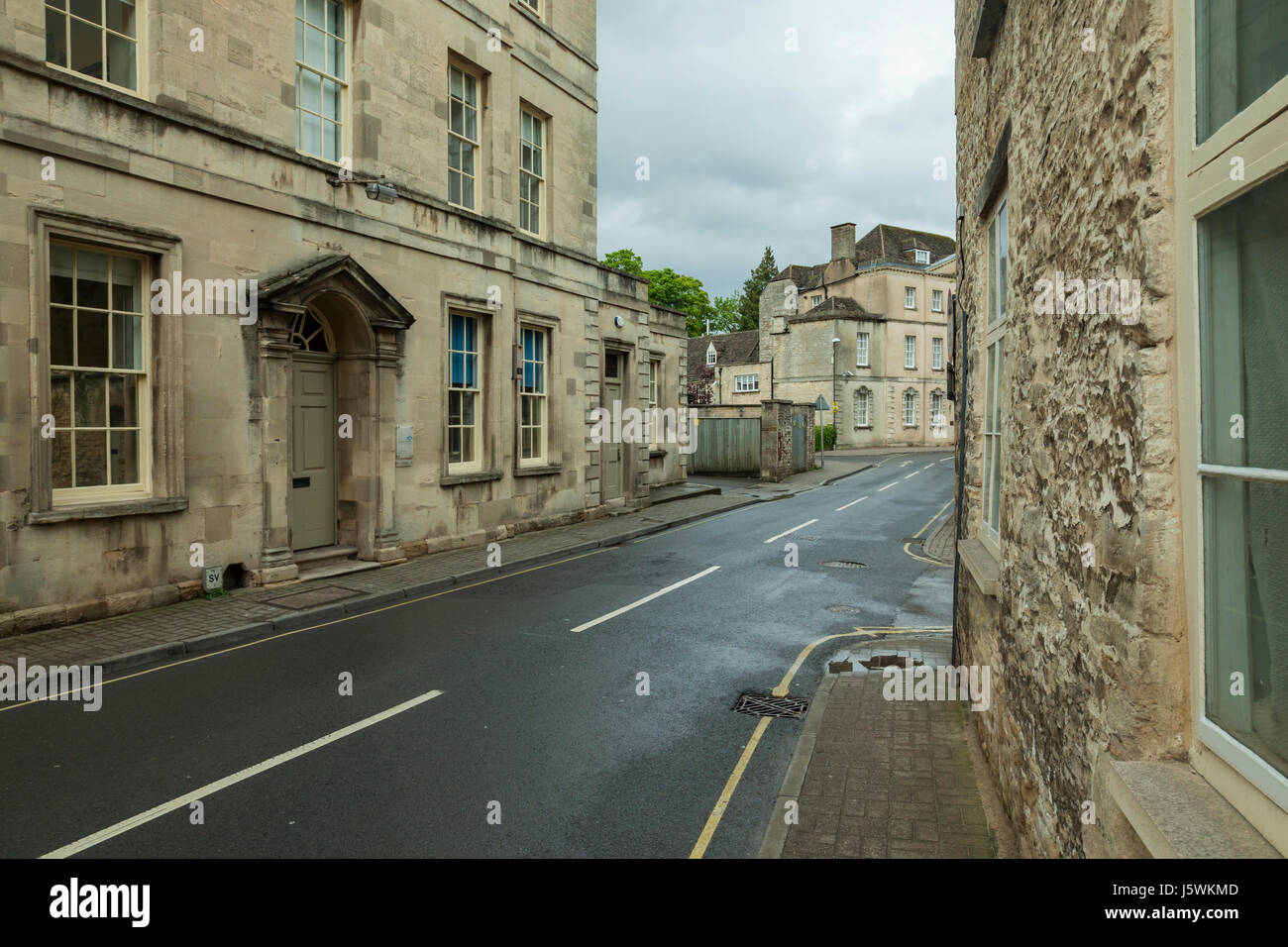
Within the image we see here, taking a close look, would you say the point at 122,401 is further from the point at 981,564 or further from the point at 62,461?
the point at 981,564

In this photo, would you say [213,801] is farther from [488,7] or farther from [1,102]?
[488,7]

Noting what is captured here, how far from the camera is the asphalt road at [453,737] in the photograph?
439cm

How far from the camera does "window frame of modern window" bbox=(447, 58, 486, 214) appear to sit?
14.6 metres

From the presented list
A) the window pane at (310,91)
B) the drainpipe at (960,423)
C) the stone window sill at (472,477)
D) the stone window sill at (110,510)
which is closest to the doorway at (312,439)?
the stone window sill at (472,477)

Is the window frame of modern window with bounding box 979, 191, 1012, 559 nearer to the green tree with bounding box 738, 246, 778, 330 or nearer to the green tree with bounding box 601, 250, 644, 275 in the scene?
the green tree with bounding box 601, 250, 644, 275

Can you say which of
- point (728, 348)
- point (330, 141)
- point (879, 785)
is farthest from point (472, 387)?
point (728, 348)

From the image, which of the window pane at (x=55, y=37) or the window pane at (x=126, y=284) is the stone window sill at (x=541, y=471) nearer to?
the window pane at (x=126, y=284)

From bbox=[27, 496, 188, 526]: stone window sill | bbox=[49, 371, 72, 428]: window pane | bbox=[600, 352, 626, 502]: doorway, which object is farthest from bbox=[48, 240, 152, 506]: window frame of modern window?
bbox=[600, 352, 626, 502]: doorway

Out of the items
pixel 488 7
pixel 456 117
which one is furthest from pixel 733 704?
pixel 488 7

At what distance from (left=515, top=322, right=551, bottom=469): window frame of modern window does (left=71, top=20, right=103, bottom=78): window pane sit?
8.42m

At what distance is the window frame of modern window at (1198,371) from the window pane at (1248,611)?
0.02m

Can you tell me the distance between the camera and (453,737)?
577 centimetres

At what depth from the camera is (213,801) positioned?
187 inches
